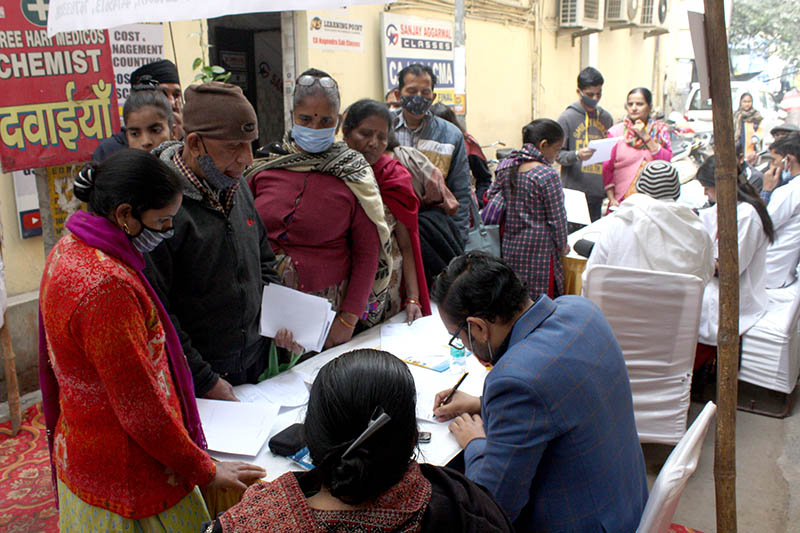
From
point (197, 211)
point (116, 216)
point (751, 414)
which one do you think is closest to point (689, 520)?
point (751, 414)

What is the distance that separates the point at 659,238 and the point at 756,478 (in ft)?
4.25

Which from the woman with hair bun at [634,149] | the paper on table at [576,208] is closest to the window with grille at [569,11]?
the woman with hair bun at [634,149]

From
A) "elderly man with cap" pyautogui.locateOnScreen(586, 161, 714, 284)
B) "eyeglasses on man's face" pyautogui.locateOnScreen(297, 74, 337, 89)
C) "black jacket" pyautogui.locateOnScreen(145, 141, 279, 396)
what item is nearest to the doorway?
"eyeglasses on man's face" pyautogui.locateOnScreen(297, 74, 337, 89)

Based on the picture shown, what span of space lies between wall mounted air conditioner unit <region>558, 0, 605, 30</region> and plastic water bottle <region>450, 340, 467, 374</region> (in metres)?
9.92

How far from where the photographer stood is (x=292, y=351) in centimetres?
226

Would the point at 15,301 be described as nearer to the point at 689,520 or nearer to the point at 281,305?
the point at 281,305

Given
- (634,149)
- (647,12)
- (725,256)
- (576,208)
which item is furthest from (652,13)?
(725,256)

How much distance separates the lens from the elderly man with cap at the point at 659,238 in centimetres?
328

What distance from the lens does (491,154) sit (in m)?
9.56

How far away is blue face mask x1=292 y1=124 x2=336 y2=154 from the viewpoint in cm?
235

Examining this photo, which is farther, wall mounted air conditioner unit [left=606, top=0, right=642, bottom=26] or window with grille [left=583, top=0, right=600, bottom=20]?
wall mounted air conditioner unit [left=606, top=0, right=642, bottom=26]

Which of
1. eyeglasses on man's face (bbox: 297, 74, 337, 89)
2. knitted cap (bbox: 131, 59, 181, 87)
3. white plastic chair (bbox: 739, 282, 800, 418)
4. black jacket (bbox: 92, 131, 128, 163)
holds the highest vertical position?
knitted cap (bbox: 131, 59, 181, 87)

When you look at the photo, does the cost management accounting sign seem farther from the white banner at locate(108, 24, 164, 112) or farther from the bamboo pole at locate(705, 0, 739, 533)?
the bamboo pole at locate(705, 0, 739, 533)

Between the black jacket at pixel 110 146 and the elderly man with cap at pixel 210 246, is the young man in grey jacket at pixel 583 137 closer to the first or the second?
the black jacket at pixel 110 146
